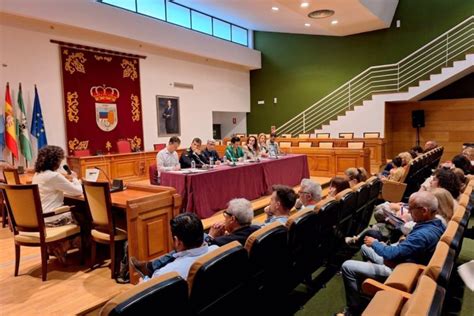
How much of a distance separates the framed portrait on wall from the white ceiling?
307 centimetres

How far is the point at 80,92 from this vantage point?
839 centimetres

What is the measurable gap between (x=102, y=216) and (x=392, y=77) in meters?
10.9

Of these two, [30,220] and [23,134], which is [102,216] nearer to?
[30,220]

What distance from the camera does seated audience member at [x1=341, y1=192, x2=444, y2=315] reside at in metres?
2.14

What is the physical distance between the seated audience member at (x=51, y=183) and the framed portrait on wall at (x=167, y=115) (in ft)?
23.2

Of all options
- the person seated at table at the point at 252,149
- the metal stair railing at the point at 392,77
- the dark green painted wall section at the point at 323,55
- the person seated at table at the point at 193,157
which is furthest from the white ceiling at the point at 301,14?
the person seated at table at the point at 193,157

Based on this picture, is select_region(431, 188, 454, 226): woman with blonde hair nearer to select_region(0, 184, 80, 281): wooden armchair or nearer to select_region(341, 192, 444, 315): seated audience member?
select_region(341, 192, 444, 315): seated audience member

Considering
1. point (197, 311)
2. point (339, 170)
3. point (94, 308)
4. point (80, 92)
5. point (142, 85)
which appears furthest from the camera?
point (142, 85)

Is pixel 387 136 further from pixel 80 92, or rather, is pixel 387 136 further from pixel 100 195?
pixel 100 195

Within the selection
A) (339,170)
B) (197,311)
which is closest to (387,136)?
(339,170)

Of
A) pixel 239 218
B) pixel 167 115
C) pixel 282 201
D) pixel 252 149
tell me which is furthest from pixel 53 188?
pixel 167 115

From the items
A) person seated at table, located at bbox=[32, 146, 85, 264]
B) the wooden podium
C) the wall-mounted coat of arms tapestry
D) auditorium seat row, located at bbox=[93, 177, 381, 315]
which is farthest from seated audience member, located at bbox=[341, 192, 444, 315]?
the wall-mounted coat of arms tapestry

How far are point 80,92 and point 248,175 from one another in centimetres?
518

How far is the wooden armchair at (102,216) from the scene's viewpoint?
10.2ft
